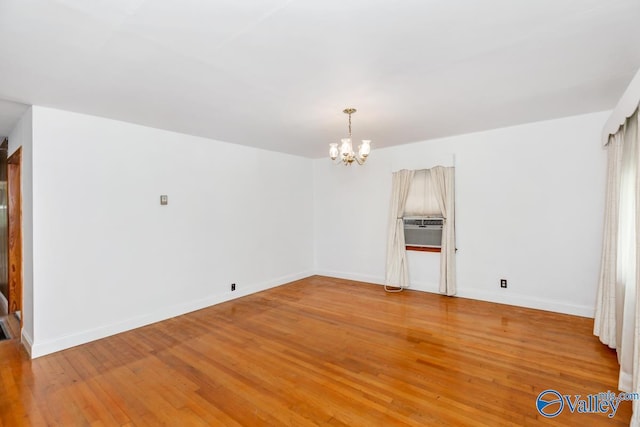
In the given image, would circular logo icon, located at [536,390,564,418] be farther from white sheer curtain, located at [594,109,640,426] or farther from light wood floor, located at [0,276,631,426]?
white sheer curtain, located at [594,109,640,426]

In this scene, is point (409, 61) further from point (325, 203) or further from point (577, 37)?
point (325, 203)

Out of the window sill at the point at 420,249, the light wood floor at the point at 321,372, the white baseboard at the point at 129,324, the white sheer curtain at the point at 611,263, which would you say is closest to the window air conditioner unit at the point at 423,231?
the window sill at the point at 420,249

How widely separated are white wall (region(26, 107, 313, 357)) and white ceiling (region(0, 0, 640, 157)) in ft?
1.53

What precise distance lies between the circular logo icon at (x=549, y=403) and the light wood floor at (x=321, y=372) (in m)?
0.05

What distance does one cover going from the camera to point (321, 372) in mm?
2639

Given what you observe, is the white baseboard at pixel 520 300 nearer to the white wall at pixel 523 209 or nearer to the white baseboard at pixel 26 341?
the white wall at pixel 523 209

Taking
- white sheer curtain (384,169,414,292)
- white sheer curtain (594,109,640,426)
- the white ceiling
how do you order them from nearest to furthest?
1. the white ceiling
2. white sheer curtain (594,109,640,426)
3. white sheer curtain (384,169,414,292)

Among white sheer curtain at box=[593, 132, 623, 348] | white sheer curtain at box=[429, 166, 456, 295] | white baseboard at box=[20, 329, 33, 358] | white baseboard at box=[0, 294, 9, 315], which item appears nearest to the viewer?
white sheer curtain at box=[593, 132, 623, 348]

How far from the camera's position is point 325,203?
20.9 feet

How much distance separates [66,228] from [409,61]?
3.75m

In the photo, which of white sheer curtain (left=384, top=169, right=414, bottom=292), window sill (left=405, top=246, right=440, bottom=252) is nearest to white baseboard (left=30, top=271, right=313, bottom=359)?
white sheer curtain (left=384, top=169, right=414, bottom=292)

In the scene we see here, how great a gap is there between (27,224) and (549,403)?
16.4 feet

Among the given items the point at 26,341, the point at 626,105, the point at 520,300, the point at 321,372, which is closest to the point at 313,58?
the point at 626,105

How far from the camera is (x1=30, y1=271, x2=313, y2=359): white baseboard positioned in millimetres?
3059
